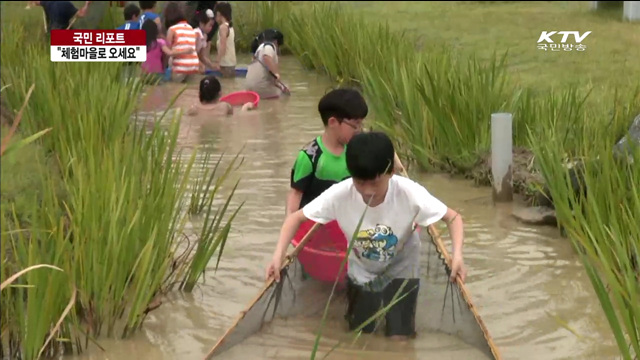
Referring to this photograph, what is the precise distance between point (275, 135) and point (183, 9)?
4097mm

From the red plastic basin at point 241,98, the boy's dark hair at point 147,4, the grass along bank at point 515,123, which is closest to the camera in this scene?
the grass along bank at point 515,123

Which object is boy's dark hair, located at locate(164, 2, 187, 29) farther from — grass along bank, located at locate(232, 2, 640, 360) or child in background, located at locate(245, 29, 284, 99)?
grass along bank, located at locate(232, 2, 640, 360)

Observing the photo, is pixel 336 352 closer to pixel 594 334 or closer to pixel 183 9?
pixel 594 334

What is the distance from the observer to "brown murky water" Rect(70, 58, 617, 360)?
498cm

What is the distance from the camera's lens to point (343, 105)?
18.1ft

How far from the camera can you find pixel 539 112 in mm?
7809

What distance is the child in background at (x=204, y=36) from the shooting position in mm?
13609

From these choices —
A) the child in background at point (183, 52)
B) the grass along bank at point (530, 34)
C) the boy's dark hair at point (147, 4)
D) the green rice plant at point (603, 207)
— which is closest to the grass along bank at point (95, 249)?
the green rice plant at point (603, 207)

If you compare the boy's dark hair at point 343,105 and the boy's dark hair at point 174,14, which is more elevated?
the boy's dark hair at point 343,105

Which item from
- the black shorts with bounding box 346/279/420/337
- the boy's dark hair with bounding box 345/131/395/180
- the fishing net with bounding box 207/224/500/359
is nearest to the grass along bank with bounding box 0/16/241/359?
the fishing net with bounding box 207/224/500/359

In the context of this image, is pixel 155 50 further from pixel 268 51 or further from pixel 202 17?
pixel 268 51

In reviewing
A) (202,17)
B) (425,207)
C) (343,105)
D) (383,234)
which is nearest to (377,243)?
(383,234)

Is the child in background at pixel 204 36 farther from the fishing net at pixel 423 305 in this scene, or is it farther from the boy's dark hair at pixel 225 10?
the fishing net at pixel 423 305

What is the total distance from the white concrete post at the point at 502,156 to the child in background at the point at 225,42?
6.33 m
